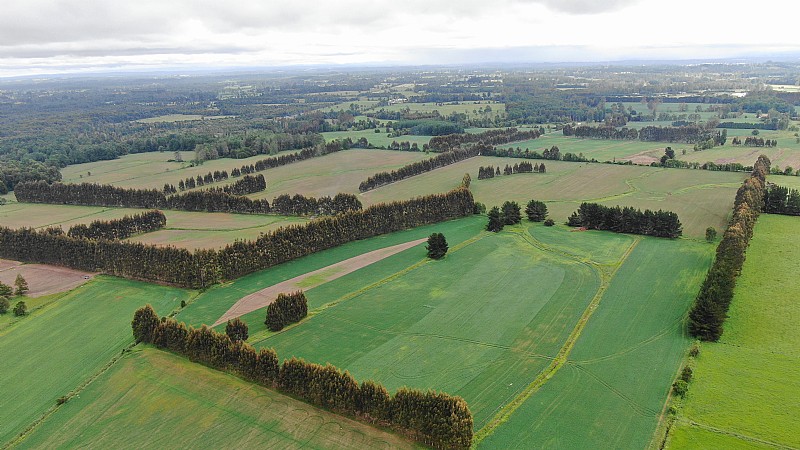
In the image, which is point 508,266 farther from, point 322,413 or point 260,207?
point 260,207

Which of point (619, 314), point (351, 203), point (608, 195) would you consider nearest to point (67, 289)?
point (351, 203)

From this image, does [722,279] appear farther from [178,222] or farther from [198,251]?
[178,222]

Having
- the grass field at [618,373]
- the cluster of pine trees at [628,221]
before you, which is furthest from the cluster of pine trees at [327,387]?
the cluster of pine trees at [628,221]

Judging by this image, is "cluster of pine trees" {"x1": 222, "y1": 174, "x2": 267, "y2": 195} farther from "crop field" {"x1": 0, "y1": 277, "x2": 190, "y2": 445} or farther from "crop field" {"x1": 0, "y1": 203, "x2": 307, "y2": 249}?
"crop field" {"x1": 0, "y1": 277, "x2": 190, "y2": 445}

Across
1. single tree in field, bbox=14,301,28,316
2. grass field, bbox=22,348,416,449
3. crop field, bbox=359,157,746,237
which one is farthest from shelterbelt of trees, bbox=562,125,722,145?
single tree in field, bbox=14,301,28,316

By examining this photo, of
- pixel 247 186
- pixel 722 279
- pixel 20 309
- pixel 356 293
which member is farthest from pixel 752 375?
pixel 247 186

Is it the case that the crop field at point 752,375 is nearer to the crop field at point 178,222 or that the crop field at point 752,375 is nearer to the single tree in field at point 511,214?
the single tree in field at point 511,214
